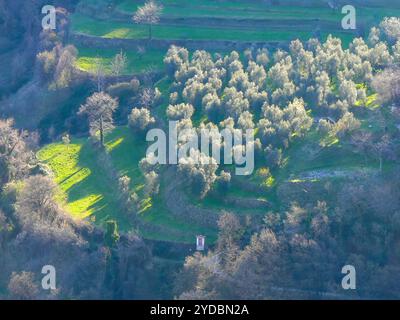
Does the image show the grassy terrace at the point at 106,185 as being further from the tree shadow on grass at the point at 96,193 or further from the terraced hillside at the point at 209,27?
the terraced hillside at the point at 209,27

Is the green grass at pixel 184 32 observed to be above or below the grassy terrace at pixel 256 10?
below

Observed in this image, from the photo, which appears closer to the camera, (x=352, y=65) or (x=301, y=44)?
(x=352, y=65)

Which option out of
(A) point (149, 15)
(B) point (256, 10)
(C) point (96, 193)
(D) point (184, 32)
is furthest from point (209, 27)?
(C) point (96, 193)

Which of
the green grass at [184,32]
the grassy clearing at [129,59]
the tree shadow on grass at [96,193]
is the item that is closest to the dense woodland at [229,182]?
the tree shadow on grass at [96,193]

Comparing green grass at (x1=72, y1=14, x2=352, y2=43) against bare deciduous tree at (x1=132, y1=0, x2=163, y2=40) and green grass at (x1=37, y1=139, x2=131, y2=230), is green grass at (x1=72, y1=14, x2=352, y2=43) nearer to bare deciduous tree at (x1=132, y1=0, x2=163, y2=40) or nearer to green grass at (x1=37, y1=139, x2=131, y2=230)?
bare deciduous tree at (x1=132, y1=0, x2=163, y2=40)

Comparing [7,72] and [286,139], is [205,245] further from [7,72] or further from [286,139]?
[7,72]

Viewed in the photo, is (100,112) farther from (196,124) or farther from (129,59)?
(129,59)

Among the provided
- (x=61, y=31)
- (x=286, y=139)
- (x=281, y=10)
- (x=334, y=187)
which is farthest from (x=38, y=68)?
(x=334, y=187)
